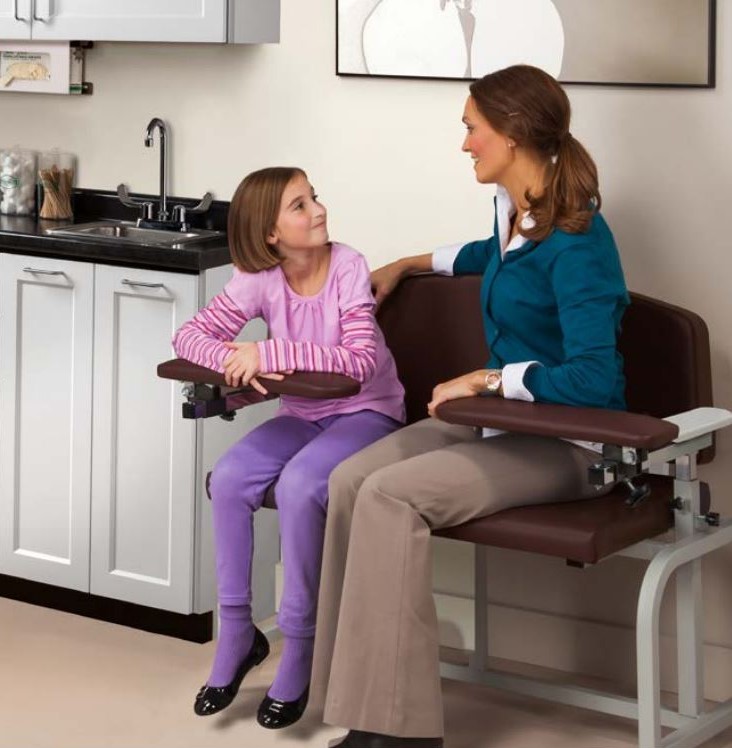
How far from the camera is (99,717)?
3084 mm

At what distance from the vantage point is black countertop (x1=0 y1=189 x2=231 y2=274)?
3357mm

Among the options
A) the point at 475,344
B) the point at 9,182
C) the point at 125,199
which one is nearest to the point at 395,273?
the point at 475,344

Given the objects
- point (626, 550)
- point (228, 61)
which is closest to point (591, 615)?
point (626, 550)

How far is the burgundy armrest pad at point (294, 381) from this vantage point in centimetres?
271

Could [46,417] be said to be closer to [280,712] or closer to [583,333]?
[280,712]

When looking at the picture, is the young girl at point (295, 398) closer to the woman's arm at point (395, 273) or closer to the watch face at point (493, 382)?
the woman's arm at point (395, 273)

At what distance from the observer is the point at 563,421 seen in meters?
2.52

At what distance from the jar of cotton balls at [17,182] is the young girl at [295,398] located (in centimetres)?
106

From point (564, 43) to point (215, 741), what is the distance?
4.92ft

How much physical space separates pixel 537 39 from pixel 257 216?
70 cm

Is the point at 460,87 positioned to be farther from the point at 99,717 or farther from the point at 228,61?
the point at 99,717

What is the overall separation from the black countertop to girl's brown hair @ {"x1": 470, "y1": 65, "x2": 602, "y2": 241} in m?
0.83

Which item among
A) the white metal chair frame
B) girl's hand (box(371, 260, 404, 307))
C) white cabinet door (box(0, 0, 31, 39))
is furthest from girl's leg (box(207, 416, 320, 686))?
white cabinet door (box(0, 0, 31, 39))

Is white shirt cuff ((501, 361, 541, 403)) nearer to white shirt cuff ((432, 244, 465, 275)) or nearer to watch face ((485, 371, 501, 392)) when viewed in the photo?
watch face ((485, 371, 501, 392))
